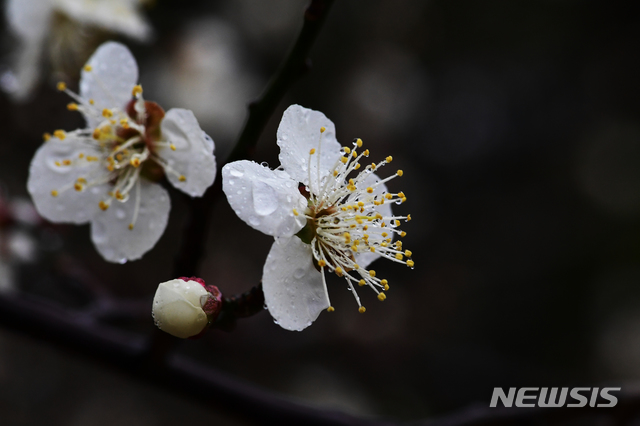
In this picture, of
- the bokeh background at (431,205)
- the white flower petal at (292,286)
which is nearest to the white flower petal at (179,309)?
the white flower petal at (292,286)

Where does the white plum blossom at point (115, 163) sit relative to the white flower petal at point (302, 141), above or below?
below

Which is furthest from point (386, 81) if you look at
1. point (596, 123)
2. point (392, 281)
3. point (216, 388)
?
point (216, 388)

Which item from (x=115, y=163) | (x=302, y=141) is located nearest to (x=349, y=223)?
(x=302, y=141)

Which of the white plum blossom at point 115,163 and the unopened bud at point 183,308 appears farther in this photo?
the white plum blossom at point 115,163

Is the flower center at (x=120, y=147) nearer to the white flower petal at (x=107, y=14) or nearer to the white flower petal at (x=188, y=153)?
the white flower petal at (x=188, y=153)

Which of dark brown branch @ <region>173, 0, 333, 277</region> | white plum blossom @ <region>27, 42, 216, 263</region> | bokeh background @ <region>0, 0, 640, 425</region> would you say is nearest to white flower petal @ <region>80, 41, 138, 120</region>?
white plum blossom @ <region>27, 42, 216, 263</region>

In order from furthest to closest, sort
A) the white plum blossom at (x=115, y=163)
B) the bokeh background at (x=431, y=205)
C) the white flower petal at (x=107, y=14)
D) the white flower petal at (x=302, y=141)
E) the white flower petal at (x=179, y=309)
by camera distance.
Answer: the bokeh background at (x=431, y=205), the white flower petal at (x=107, y=14), the white plum blossom at (x=115, y=163), the white flower petal at (x=302, y=141), the white flower petal at (x=179, y=309)

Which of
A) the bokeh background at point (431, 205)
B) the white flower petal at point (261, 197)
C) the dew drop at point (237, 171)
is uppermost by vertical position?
the dew drop at point (237, 171)

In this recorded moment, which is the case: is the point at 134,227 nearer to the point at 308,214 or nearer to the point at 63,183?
the point at 63,183
